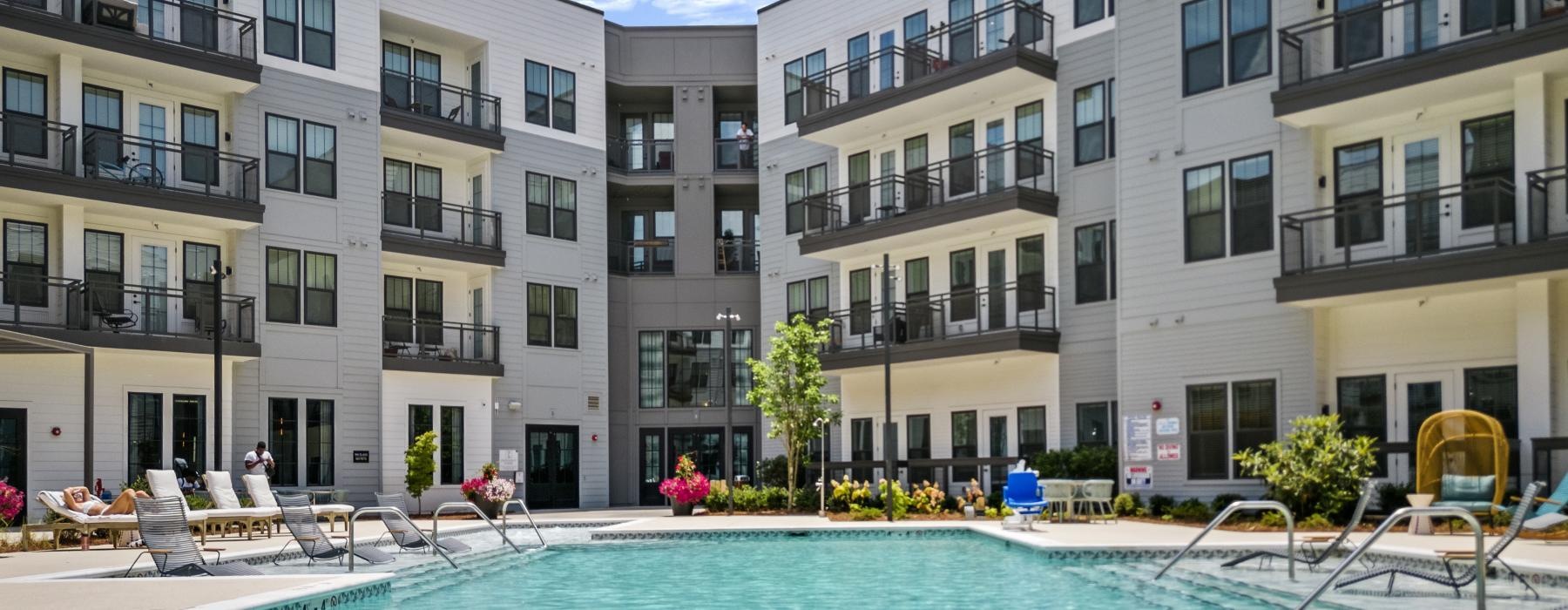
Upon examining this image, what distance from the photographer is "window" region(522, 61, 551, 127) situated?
3550cm

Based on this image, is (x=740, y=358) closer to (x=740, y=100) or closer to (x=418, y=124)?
(x=740, y=100)

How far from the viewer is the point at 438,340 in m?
33.8

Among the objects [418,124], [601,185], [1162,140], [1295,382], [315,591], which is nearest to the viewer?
[315,591]

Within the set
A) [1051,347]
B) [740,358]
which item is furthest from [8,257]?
[1051,347]

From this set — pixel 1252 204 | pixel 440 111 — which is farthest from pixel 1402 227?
pixel 440 111

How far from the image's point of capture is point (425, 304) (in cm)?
3394

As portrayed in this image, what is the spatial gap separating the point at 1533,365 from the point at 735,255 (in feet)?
71.2

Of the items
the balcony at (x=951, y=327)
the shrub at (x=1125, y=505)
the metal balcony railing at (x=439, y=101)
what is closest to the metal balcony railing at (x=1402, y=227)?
the shrub at (x=1125, y=505)

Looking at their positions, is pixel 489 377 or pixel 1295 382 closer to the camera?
pixel 1295 382

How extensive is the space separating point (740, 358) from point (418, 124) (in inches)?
407

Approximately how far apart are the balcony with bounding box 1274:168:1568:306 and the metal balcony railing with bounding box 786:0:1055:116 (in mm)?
7801

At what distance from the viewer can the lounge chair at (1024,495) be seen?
2227 centimetres

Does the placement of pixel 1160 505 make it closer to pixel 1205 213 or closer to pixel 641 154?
pixel 1205 213

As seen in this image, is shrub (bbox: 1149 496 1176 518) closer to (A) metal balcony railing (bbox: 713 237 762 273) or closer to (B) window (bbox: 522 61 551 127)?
(A) metal balcony railing (bbox: 713 237 762 273)
